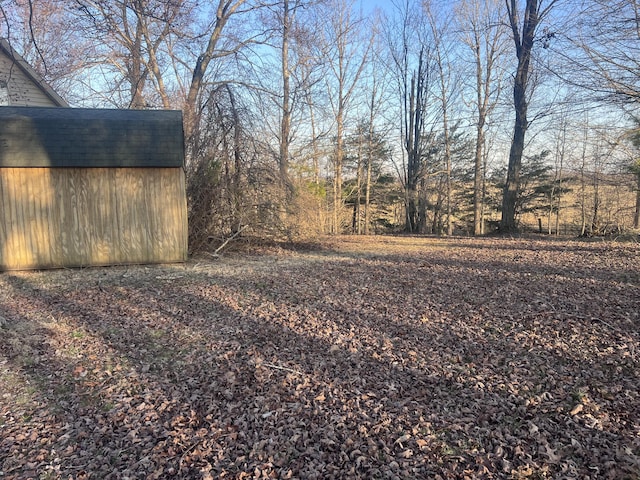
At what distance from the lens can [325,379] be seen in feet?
11.6

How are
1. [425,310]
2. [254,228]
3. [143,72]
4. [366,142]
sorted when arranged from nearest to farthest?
[425,310], [254,228], [143,72], [366,142]

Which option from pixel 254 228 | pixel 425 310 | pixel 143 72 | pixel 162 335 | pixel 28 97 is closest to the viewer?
pixel 162 335

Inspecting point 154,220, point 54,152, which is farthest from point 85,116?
point 154,220

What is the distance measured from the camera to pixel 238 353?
4.12 m

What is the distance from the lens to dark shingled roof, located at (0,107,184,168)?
8062 millimetres

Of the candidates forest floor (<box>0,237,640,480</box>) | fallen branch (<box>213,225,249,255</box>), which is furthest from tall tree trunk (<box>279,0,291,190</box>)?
forest floor (<box>0,237,640,480</box>)

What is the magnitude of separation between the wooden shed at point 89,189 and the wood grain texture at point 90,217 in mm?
18

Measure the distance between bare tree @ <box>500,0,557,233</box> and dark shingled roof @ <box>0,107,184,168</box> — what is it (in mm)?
11313

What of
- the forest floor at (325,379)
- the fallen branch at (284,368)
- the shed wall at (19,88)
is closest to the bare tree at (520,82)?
the forest floor at (325,379)

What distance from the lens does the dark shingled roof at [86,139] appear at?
8.06 m

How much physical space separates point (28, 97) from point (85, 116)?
7975mm

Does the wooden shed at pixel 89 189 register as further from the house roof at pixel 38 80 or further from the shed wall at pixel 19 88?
the shed wall at pixel 19 88

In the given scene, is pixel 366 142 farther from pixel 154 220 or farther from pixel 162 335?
pixel 162 335

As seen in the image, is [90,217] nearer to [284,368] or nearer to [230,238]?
[230,238]
